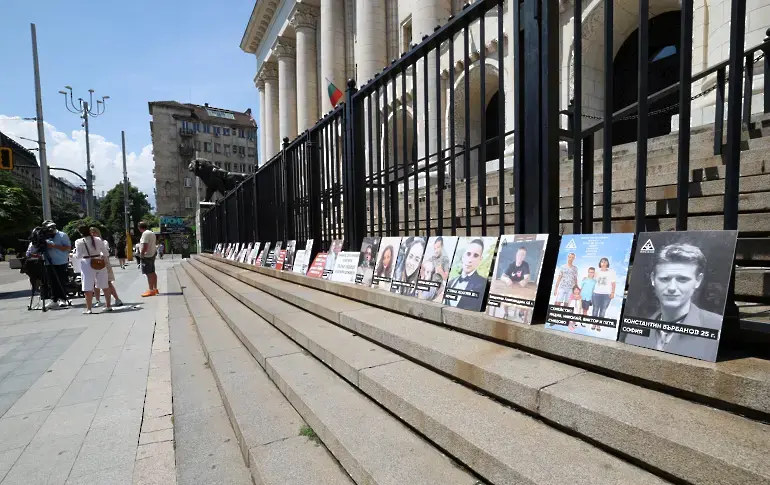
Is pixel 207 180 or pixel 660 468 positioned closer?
pixel 660 468

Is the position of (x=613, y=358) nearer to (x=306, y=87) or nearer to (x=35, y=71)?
(x=35, y=71)

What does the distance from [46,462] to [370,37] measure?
17.6 metres

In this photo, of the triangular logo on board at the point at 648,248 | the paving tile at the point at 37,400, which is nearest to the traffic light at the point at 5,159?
the paving tile at the point at 37,400

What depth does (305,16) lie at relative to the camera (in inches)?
941

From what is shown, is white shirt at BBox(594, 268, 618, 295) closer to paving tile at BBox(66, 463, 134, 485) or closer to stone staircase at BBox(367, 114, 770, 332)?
stone staircase at BBox(367, 114, 770, 332)

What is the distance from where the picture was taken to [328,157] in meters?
5.74

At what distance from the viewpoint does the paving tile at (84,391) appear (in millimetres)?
3576

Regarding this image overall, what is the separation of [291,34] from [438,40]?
93.7 ft

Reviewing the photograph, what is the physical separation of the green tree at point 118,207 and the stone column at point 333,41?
59.8 meters

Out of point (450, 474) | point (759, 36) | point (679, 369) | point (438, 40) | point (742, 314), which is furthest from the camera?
point (759, 36)

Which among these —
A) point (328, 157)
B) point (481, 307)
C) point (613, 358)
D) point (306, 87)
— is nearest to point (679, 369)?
point (613, 358)

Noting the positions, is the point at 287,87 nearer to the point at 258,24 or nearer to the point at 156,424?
the point at 258,24

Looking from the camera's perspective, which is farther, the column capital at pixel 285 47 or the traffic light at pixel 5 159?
the column capital at pixel 285 47

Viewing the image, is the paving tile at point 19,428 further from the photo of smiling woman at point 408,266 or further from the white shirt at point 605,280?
the white shirt at point 605,280
